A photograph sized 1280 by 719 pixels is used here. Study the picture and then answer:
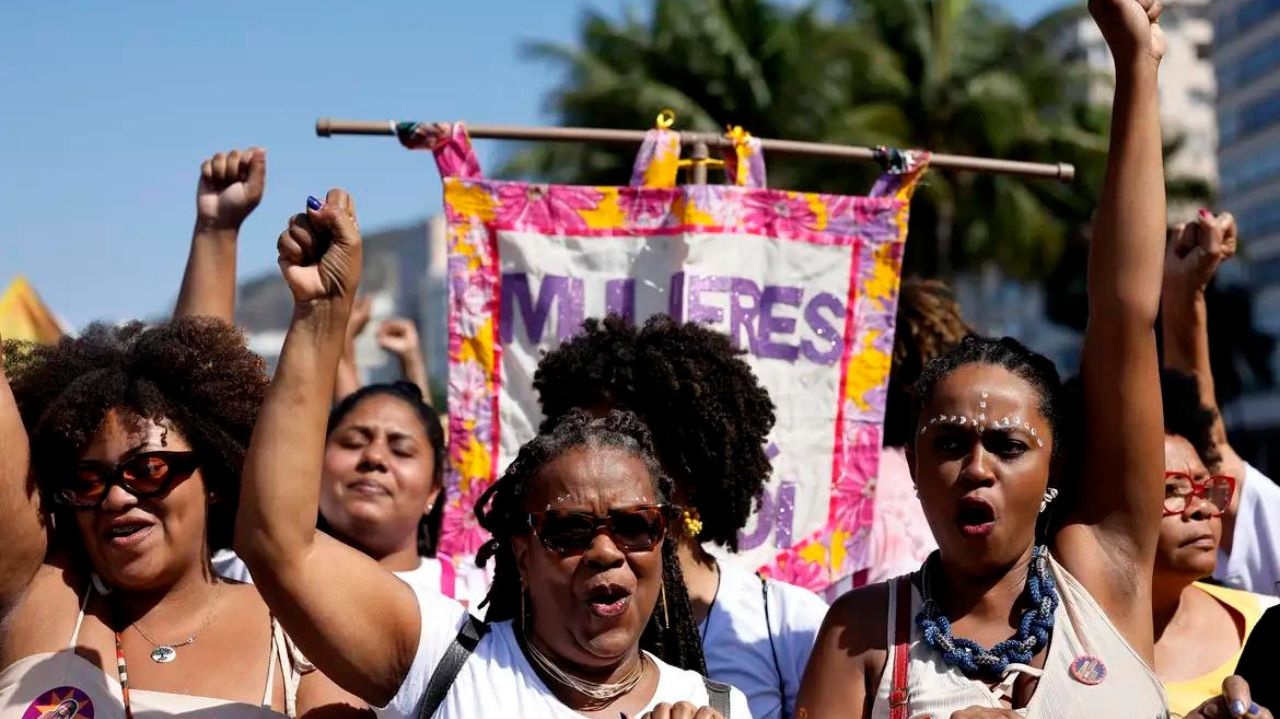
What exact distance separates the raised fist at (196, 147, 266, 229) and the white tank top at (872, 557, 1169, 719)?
Answer: 228cm

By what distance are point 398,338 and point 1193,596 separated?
3237 mm

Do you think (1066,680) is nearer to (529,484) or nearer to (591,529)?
(591,529)

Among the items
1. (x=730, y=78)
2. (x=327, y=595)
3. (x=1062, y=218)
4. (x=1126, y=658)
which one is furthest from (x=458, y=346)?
(x=1062, y=218)

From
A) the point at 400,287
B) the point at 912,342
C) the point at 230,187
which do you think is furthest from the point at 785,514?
the point at 400,287

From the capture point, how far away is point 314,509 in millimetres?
2795

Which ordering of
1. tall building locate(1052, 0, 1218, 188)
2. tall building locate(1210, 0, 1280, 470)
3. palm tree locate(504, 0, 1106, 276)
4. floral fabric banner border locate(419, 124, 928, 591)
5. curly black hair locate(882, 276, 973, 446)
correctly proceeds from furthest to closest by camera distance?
1. tall building locate(1052, 0, 1218, 188)
2. tall building locate(1210, 0, 1280, 470)
3. palm tree locate(504, 0, 1106, 276)
4. curly black hair locate(882, 276, 973, 446)
5. floral fabric banner border locate(419, 124, 928, 591)

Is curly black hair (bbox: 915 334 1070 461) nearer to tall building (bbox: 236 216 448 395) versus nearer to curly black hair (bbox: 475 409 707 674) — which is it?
curly black hair (bbox: 475 409 707 674)

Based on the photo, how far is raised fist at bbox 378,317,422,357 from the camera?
6023 mm

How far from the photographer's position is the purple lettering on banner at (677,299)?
460 cm

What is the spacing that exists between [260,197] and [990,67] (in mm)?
32205

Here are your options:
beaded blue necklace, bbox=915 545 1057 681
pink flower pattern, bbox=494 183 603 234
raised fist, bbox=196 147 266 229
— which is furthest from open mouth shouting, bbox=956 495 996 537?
raised fist, bbox=196 147 266 229

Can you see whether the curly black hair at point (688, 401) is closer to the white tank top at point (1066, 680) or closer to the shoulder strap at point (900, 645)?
the shoulder strap at point (900, 645)

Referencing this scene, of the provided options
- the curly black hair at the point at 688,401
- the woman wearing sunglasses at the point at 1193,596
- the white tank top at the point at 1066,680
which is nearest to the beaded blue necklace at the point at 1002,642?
the white tank top at the point at 1066,680

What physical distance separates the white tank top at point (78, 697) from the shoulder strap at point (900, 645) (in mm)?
1265
